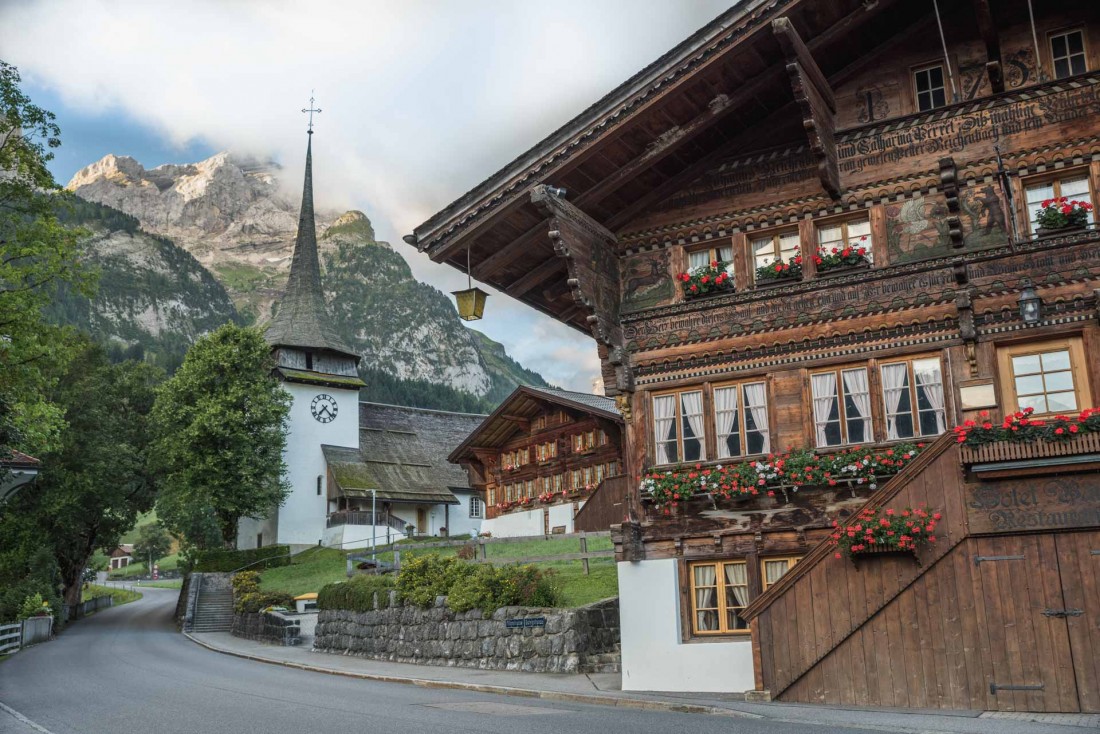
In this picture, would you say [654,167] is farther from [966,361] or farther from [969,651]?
[969,651]

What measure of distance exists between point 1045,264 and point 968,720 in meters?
7.62

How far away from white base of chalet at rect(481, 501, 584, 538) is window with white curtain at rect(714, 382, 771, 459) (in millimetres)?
21194

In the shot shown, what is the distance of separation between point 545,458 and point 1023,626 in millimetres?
30923

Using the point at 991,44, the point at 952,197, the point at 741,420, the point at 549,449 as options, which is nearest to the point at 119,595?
the point at 549,449

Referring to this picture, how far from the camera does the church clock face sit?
6375cm

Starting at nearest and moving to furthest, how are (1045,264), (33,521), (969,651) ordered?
(969,651)
(1045,264)
(33,521)

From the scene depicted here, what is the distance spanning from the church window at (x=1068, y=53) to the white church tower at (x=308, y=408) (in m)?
48.5

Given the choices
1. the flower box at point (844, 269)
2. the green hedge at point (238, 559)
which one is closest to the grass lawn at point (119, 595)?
the green hedge at point (238, 559)

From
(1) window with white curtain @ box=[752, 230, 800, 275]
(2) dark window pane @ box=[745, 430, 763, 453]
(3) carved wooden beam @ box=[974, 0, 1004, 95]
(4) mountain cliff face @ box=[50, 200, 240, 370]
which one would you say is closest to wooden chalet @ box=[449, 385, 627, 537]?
(2) dark window pane @ box=[745, 430, 763, 453]

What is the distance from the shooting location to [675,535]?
18.9m

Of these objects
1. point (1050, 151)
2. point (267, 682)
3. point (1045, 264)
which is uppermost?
point (1050, 151)

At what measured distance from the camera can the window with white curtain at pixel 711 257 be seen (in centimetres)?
1997

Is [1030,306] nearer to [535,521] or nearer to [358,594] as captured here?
[358,594]

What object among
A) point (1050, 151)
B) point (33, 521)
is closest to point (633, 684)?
point (1050, 151)
